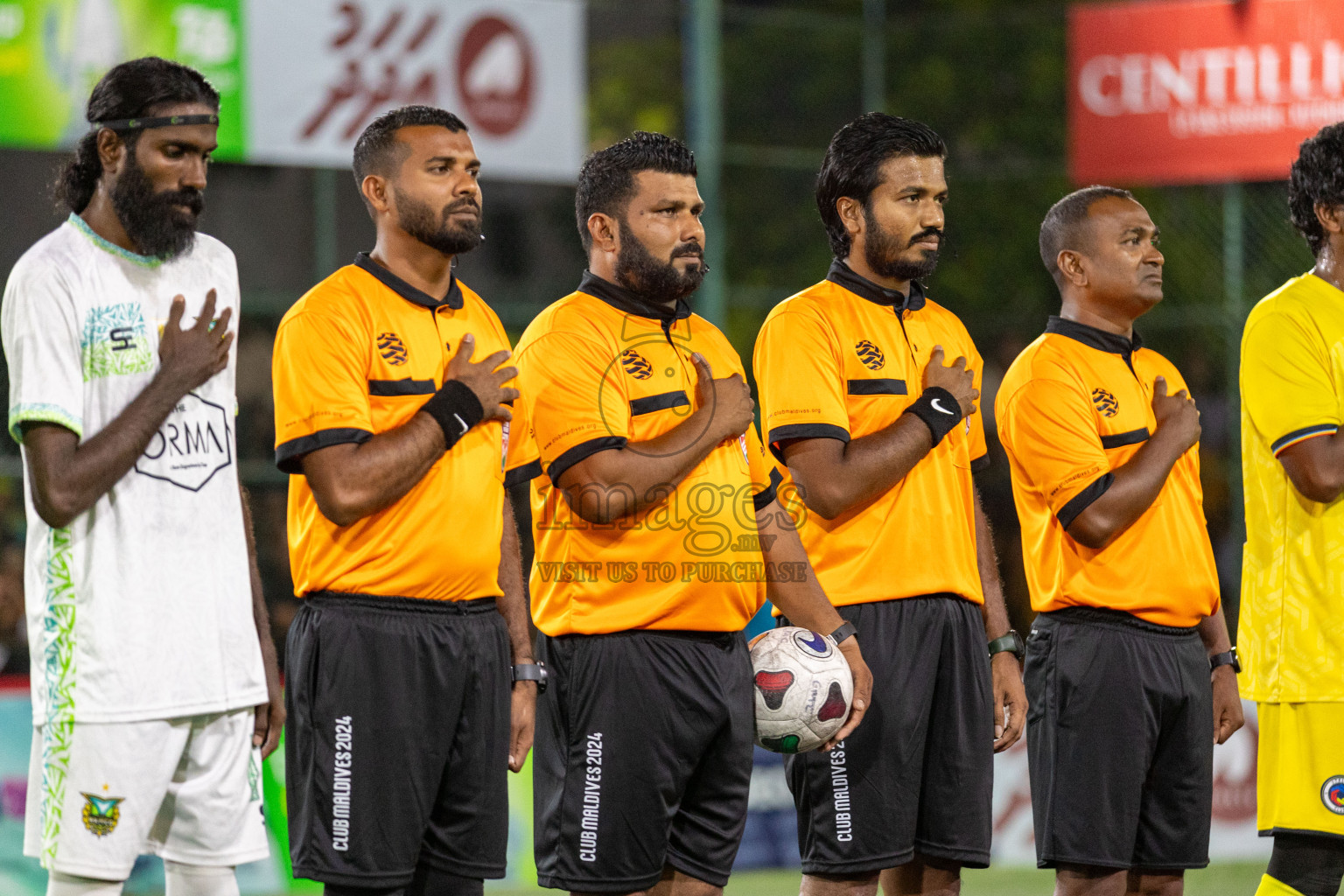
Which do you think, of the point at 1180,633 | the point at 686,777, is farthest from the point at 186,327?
the point at 1180,633

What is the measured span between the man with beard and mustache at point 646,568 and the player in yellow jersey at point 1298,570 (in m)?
1.18

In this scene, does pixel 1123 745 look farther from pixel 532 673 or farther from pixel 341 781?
pixel 341 781

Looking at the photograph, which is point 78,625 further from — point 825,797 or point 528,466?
point 825,797

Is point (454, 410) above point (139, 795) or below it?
above

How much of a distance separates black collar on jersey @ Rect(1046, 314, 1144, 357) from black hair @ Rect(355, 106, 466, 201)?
2.13m

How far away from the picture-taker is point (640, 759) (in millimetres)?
4652

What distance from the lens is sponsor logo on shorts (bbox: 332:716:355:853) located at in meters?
4.33

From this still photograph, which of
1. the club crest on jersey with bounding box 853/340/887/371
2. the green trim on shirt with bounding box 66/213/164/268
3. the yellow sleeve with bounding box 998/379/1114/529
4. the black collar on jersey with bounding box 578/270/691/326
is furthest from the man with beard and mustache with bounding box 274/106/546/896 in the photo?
the yellow sleeve with bounding box 998/379/1114/529

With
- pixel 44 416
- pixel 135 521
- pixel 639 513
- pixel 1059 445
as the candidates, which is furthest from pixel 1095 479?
pixel 44 416

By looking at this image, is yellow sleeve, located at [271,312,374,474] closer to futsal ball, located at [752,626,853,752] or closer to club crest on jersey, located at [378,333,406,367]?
club crest on jersey, located at [378,333,406,367]

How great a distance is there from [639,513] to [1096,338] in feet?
5.89

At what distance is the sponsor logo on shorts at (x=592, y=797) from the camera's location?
15.3 feet

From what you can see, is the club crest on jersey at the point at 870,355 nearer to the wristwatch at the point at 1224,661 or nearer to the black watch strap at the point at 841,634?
the black watch strap at the point at 841,634

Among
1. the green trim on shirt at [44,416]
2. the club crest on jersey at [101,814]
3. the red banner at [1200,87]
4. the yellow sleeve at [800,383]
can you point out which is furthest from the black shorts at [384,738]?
the red banner at [1200,87]
